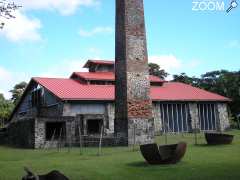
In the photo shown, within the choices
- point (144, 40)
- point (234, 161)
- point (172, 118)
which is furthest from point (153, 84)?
point (234, 161)

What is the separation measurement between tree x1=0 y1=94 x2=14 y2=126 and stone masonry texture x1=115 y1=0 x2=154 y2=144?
33.1 m

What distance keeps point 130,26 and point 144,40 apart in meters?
1.36

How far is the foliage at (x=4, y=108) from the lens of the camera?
175ft

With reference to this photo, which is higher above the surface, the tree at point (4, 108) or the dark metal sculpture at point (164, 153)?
the tree at point (4, 108)

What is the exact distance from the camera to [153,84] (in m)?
39.9

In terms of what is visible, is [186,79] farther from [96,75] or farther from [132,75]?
[132,75]

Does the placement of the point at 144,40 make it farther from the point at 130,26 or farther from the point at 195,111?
the point at 195,111

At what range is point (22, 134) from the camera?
28.0 m

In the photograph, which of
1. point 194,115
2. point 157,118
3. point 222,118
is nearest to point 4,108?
point 157,118

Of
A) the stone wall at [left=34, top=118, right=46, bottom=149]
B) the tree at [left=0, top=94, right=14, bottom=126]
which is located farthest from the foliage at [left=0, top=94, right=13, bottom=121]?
the stone wall at [left=34, top=118, right=46, bottom=149]

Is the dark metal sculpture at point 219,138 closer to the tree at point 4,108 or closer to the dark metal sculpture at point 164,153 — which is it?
the dark metal sculpture at point 164,153

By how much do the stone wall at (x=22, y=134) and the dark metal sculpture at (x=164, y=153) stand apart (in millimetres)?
14101

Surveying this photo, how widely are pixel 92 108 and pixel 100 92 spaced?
210 centimetres

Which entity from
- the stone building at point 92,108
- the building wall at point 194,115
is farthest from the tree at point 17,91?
the building wall at point 194,115
